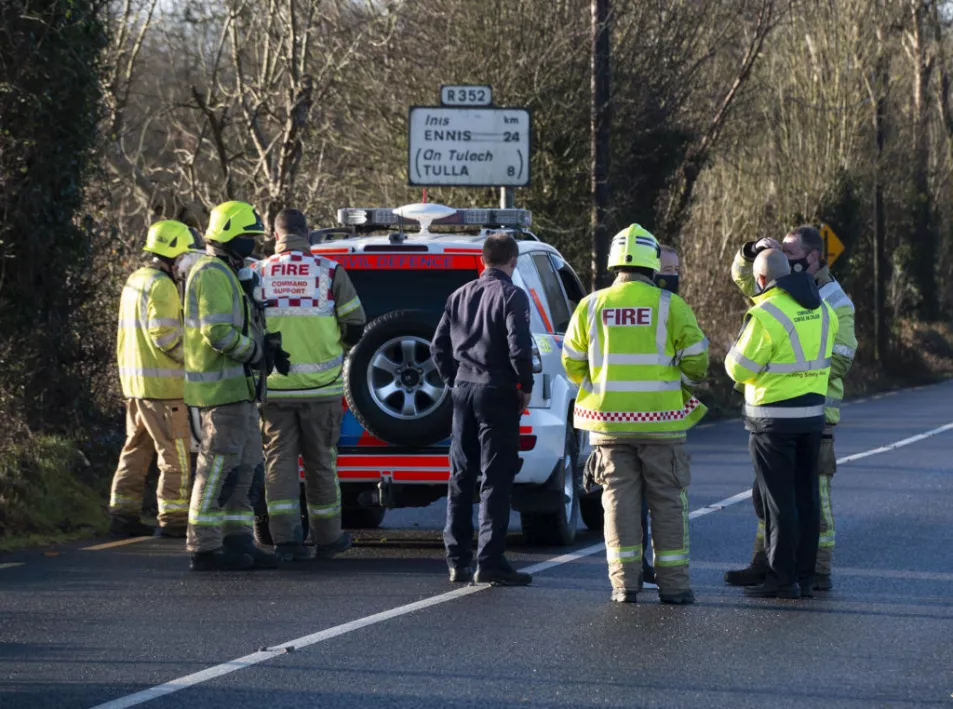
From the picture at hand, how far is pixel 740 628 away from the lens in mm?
8234

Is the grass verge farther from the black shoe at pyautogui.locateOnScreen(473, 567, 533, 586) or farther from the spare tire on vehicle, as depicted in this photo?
the black shoe at pyautogui.locateOnScreen(473, 567, 533, 586)

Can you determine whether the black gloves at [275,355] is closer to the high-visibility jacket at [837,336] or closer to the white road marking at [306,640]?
the white road marking at [306,640]

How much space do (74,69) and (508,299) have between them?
500 centimetres

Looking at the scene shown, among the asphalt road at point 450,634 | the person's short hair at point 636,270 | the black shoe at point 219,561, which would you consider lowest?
the asphalt road at point 450,634

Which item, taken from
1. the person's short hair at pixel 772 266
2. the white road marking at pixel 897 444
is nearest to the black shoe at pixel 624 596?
the person's short hair at pixel 772 266

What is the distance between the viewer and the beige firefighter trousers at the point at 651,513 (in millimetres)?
8883

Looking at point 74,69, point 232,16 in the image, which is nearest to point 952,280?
point 232,16

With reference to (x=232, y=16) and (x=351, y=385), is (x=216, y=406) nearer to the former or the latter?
(x=351, y=385)

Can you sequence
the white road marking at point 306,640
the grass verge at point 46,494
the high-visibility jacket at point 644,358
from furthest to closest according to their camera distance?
1. the grass verge at point 46,494
2. the high-visibility jacket at point 644,358
3. the white road marking at point 306,640

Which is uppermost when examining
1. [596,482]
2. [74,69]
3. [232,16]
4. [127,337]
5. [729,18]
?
[729,18]

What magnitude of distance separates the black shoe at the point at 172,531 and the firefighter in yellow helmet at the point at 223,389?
1.48 meters

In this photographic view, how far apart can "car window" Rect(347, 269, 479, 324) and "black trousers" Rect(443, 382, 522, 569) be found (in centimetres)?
115

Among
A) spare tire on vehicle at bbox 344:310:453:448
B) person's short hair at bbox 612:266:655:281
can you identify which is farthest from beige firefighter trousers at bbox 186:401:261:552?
person's short hair at bbox 612:266:655:281

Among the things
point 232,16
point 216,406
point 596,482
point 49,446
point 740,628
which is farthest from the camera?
point 232,16
